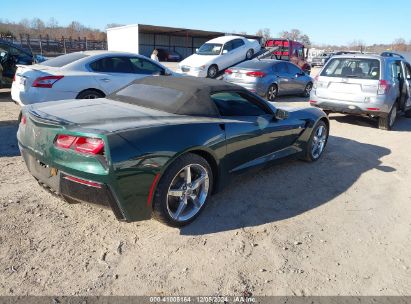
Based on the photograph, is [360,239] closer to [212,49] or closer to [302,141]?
[302,141]

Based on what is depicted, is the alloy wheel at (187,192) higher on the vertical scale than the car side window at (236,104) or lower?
lower

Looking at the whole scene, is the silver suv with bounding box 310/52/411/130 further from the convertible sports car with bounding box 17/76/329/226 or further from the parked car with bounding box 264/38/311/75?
the parked car with bounding box 264/38/311/75

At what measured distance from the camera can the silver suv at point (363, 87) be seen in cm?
774

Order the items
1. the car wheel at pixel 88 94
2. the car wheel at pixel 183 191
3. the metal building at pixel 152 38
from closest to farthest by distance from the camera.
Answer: the car wheel at pixel 183 191 < the car wheel at pixel 88 94 < the metal building at pixel 152 38

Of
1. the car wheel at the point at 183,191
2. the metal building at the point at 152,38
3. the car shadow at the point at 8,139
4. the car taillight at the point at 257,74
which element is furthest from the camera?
the metal building at the point at 152,38

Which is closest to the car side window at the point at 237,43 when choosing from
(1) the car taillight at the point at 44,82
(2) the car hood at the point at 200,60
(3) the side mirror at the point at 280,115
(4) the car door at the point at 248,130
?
(2) the car hood at the point at 200,60

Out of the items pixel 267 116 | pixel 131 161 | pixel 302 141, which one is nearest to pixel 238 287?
pixel 131 161

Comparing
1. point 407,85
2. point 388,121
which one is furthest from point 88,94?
Answer: point 407,85

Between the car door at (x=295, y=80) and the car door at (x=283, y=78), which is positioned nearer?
the car door at (x=283, y=78)

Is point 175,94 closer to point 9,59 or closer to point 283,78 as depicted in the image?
point 283,78

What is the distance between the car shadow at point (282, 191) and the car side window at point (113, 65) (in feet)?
14.4

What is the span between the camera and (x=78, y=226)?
3402 mm

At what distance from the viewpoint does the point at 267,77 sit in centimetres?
1112

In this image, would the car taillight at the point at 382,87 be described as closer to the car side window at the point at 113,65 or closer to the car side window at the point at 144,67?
the car side window at the point at 144,67
